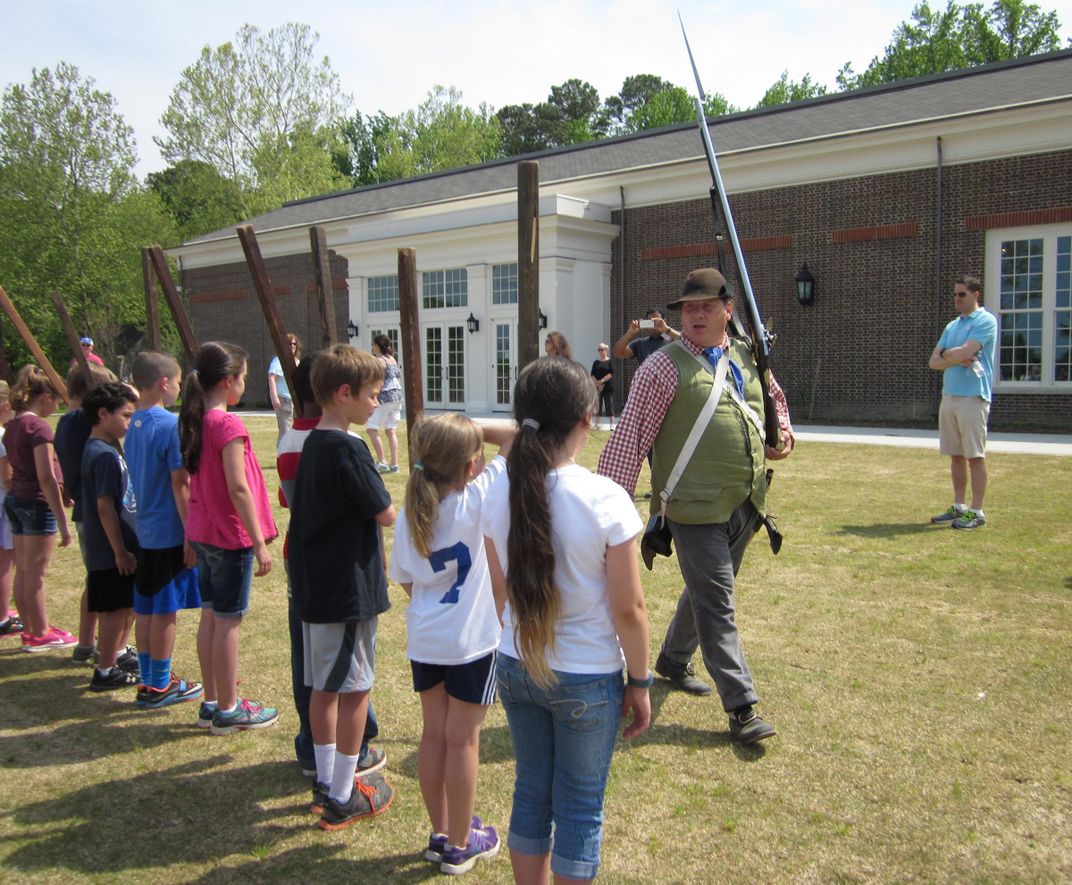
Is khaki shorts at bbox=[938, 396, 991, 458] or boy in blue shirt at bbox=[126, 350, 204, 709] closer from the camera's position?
boy in blue shirt at bbox=[126, 350, 204, 709]

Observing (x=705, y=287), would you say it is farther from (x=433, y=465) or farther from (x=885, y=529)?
(x=885, y=529)

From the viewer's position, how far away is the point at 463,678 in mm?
2914

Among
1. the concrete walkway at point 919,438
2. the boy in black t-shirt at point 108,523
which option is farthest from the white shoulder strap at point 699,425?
the concrete walkway at point 919,438

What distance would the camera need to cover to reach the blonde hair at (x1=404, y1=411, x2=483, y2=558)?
9.21 feet

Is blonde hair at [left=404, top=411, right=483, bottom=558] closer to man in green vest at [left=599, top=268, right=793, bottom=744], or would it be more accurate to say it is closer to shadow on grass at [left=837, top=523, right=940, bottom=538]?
man in green vest at [left=599, top=268, right=793, bottom=744]

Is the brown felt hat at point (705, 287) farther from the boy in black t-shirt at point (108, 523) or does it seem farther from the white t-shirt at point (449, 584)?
the boy in black t-shirt at point (108, 523)

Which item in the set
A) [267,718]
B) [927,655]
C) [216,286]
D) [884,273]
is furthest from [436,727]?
[216,286]

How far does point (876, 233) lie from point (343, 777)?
61.0 ft

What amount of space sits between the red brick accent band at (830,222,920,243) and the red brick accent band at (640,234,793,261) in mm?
1148

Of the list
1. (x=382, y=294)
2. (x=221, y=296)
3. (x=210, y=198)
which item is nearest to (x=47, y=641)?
(x=382, y=294)

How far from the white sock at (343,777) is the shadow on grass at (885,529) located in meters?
5.74

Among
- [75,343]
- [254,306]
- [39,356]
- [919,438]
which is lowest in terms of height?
[919,438]

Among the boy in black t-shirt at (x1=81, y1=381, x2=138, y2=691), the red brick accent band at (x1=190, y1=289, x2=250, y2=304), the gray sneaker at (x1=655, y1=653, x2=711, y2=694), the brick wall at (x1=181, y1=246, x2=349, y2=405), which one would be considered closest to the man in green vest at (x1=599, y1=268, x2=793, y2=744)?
the gray sneaker at (x1=655, y1=653, x2=711, y2=694)

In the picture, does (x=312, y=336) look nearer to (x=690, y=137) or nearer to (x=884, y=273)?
(x=690, y=137)
